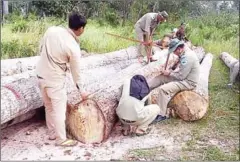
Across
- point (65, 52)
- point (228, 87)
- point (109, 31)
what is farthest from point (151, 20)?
point (65, 52)

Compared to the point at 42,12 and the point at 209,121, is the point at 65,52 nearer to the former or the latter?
the point at 209,121

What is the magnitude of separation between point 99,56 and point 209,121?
7.84 feet

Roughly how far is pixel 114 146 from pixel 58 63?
1136 millimetres

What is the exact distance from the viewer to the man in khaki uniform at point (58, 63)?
3.92 meters

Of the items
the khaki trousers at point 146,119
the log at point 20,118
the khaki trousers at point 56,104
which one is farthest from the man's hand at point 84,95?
the log at point 20,118

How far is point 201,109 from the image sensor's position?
5391mm

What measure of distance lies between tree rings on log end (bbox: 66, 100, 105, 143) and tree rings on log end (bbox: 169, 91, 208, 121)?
140cm

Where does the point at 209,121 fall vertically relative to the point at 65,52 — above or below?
below

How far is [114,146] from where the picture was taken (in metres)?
4.39

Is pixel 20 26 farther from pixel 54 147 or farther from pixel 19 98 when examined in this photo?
pixel 54 147

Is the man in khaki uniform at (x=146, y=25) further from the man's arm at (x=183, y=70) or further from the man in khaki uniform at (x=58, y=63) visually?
the man in khaki uniform at (x=58, y=63)

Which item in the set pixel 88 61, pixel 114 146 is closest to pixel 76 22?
pixel 114 146

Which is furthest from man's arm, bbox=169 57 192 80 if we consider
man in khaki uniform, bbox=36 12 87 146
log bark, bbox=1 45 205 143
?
man in khaki uniform, bbox=36 12 87 146

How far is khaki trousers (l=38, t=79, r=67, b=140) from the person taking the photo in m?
4.04
